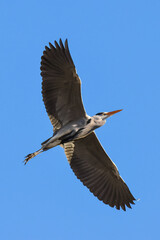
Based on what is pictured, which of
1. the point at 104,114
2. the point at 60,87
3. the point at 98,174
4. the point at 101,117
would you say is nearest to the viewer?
the point at 60,87

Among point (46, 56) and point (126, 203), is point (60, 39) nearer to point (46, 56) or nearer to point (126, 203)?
point (46, 56)

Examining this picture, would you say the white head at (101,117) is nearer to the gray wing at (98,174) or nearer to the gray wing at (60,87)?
the gray wing at (60,87)

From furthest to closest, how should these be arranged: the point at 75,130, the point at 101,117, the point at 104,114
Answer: the point at 104,114
the point at 101,117
the point at 75,130

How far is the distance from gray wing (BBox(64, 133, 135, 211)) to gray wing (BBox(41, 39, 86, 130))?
1046mm

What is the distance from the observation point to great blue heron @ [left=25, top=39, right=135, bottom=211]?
11.3m

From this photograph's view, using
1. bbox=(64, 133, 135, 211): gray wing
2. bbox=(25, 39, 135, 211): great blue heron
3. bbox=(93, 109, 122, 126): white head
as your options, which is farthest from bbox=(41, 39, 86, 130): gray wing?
bbox=(64, 133, 135, 211): gray wing

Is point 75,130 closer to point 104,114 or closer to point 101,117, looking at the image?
point 101,117

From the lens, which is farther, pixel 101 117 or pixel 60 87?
pixel 101 117

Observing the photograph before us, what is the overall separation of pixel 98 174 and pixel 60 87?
277 centimetres

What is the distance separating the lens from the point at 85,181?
12672mm

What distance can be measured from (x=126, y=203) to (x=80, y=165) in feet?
5.16

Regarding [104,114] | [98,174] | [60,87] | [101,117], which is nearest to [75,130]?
[101,117]

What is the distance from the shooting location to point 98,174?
42.1 ft

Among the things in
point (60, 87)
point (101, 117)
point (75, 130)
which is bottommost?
point (75, 130)
